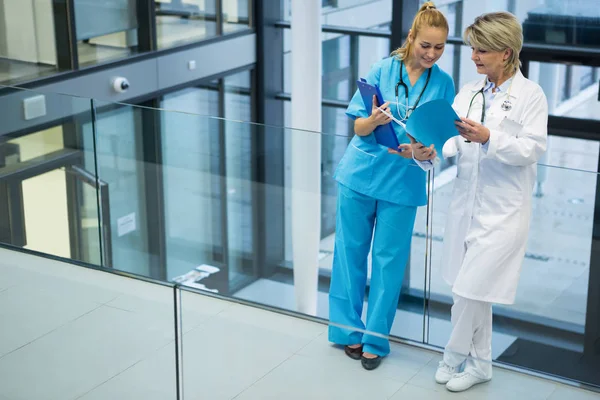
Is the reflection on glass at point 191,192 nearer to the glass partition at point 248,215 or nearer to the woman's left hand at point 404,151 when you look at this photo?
the glass partition at point 248,215

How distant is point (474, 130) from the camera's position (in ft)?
9.00

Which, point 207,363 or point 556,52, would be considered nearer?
point 207,363

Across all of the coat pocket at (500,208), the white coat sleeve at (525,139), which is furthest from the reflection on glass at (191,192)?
the white coat sleeve at (525,139)

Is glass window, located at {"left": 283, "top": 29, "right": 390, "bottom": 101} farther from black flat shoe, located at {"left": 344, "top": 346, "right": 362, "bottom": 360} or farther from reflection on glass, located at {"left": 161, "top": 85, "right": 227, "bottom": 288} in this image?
black flat shoe, located at {"left": 344, "top": 346, "right": 362, "bottom": 360}

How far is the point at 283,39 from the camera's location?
7.63 metres

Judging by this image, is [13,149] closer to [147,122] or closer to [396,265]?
[147,122]

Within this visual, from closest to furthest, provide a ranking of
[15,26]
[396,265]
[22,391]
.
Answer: [22,391], [396,265], [15,26]

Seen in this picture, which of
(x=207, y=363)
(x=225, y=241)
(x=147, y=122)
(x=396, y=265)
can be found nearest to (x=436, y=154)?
(x=396, y=265)

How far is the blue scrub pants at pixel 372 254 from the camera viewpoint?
3.24 m

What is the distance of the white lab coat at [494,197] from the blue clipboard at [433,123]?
4.2 inches

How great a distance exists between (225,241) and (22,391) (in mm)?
3411

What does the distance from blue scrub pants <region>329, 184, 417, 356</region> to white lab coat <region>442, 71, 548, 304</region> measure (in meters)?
0.27

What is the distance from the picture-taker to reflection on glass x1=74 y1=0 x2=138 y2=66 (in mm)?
6156

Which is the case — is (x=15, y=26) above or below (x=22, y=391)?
above
